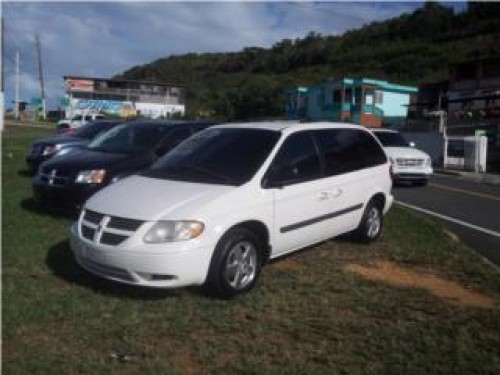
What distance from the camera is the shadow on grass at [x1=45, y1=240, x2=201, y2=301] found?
553 cm

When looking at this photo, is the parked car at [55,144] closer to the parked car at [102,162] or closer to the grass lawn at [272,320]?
the parked car at [102,162]

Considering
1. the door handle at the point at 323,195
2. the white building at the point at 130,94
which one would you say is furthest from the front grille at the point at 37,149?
the white building at the point at 130,94

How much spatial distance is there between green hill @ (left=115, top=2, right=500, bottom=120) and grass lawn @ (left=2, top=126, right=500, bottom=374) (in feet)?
202

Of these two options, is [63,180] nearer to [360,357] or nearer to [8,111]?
[360,357]

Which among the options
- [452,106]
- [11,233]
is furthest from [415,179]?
[452,106]

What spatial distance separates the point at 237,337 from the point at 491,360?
1.92m

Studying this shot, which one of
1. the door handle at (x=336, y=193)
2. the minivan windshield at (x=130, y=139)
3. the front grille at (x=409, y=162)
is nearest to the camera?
the door handle at (x=336, y=193)

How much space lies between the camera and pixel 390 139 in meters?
17.0

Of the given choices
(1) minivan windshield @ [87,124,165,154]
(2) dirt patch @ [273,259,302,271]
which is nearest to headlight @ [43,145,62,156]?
(1) minivan windshield @ [87,124,165,154]

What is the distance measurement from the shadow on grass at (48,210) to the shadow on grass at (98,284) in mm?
2113

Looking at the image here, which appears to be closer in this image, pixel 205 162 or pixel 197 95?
pixel 205 162

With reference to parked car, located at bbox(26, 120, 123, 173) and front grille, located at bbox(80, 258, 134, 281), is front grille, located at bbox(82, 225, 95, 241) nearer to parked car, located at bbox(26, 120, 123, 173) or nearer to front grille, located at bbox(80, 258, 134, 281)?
front grille, located at bbox(80, 258, 134, 281)

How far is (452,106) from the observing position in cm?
4809

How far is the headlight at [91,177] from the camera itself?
8.49 meters
